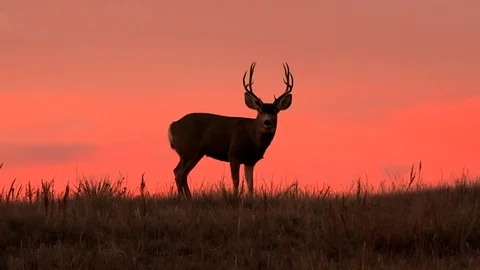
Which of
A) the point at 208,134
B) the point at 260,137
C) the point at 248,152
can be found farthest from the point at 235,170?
the point at 208,134

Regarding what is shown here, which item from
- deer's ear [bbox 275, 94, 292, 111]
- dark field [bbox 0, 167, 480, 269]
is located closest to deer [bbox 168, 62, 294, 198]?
deer's ear [bbox 275, 94, 292, 111]

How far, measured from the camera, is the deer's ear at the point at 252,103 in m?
16.5

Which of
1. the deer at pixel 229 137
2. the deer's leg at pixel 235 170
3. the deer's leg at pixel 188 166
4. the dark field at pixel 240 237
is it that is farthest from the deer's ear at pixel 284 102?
the dark field at pixel 240 237

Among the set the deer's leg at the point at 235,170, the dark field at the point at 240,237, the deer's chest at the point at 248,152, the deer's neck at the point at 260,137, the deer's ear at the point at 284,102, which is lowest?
A: the dark field at the point at 240,237

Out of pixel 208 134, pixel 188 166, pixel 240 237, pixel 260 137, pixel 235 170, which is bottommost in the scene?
pixel 240 237

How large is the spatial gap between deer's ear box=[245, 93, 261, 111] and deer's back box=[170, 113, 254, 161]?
14.8 inches

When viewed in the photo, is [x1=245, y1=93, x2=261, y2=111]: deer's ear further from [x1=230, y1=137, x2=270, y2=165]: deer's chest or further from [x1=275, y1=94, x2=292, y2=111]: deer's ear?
[x1=230, y1=137, x2=270, y2=165]: deer's chest

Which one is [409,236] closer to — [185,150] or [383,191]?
[383,191]

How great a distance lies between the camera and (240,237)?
8.87 m

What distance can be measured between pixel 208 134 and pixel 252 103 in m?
1.06

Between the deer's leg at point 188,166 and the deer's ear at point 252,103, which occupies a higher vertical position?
the deer's ear at point 252,103

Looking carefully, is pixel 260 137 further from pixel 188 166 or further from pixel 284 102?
pixel 188 166

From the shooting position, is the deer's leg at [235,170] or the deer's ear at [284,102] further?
the deer's ear at [284,102]

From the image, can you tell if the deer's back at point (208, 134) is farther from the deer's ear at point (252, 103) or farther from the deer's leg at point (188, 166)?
the deer's ear at point (252, 103)
